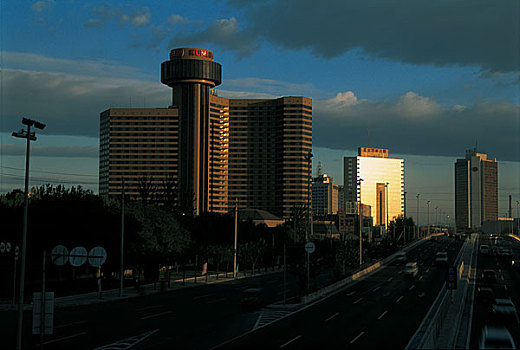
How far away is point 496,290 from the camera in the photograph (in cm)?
7075

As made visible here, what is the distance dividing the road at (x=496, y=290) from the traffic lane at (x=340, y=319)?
435 centimetres

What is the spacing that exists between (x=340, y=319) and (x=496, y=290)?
32.8 meters

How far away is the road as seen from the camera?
40969 mm

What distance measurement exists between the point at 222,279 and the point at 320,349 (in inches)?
2229

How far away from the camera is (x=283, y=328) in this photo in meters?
41.2

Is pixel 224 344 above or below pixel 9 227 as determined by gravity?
below

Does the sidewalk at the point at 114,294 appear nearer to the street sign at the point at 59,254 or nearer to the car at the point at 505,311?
the street sign at the point at 59,254

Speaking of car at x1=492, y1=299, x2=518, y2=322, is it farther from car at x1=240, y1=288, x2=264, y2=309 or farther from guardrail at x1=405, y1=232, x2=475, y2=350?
car at x1=240, y1=288, x2=264, y2=309

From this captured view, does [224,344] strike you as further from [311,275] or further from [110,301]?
[311,275]

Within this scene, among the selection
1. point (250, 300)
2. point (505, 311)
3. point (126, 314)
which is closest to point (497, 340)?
point (505, 311)

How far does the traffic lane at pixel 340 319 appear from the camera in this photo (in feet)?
118

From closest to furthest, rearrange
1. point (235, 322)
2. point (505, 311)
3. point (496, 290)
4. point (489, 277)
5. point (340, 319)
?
point (235, 322), point (505, 311), point (340, 319), point (496, 290), point (489, 277)

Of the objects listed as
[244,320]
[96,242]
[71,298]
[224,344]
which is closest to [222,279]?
[96,242]

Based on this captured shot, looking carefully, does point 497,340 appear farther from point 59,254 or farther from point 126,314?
point 126,314
